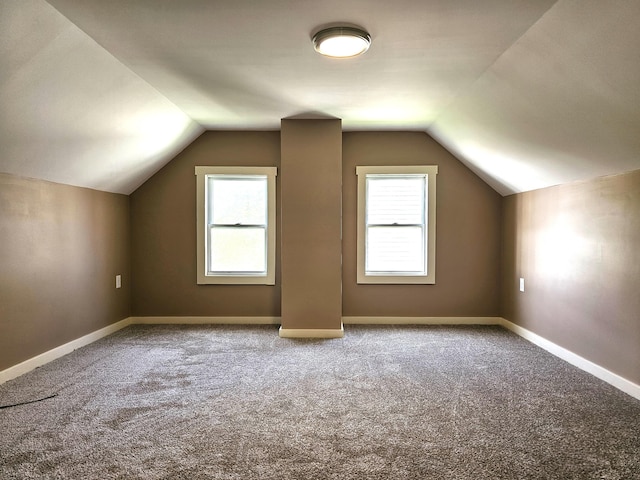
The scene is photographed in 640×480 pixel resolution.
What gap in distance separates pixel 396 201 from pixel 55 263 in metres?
3.54

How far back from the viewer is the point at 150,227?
15.2ft

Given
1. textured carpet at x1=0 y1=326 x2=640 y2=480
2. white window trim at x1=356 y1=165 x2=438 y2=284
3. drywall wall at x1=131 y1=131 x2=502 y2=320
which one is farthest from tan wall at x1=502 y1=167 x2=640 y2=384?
white window trim at x1=356 y1=165 x2=438 y2=284

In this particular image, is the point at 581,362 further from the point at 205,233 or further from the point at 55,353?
the point at 55,353

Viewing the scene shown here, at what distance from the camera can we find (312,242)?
13.3 ft

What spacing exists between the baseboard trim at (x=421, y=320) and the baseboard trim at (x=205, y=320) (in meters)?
0.94

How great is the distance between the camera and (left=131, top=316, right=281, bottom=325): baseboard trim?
4.61m

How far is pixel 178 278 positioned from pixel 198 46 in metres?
2.87

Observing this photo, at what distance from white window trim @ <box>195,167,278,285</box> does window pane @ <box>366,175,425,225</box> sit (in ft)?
3.80

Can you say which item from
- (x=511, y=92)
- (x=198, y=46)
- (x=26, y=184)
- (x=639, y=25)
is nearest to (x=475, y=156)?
(x=511, y=92)

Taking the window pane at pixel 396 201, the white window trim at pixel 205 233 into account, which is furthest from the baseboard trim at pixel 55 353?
the window pane at pixel 396 201

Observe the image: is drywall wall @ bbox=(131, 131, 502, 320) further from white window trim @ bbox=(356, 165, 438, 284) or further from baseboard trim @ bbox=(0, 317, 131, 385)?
baseboard trim @ bbox=(0, 317, 131, 385)

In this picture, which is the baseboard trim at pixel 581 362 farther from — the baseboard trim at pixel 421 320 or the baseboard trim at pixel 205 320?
the baseboard trim at pixel 205 320

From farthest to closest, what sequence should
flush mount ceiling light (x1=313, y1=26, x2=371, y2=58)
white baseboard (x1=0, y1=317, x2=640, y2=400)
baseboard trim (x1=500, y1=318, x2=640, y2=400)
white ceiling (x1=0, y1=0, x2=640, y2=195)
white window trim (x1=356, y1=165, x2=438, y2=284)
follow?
white window trim (x1=356, y1=165, x2=438, y2=284)
white baseboard (x1=0, y1=317, x2=640, y2=400)
baseboard trim (x1=500, y1=318, x2=640, y2=400)
flush mount ceiling light (x1=313, y1=26, x2=371, y2=58)
white ceiling (x1=0, y1=0, x2=640, y2=195)

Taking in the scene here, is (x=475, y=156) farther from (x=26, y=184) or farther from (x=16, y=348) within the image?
(x=16, y=348)
